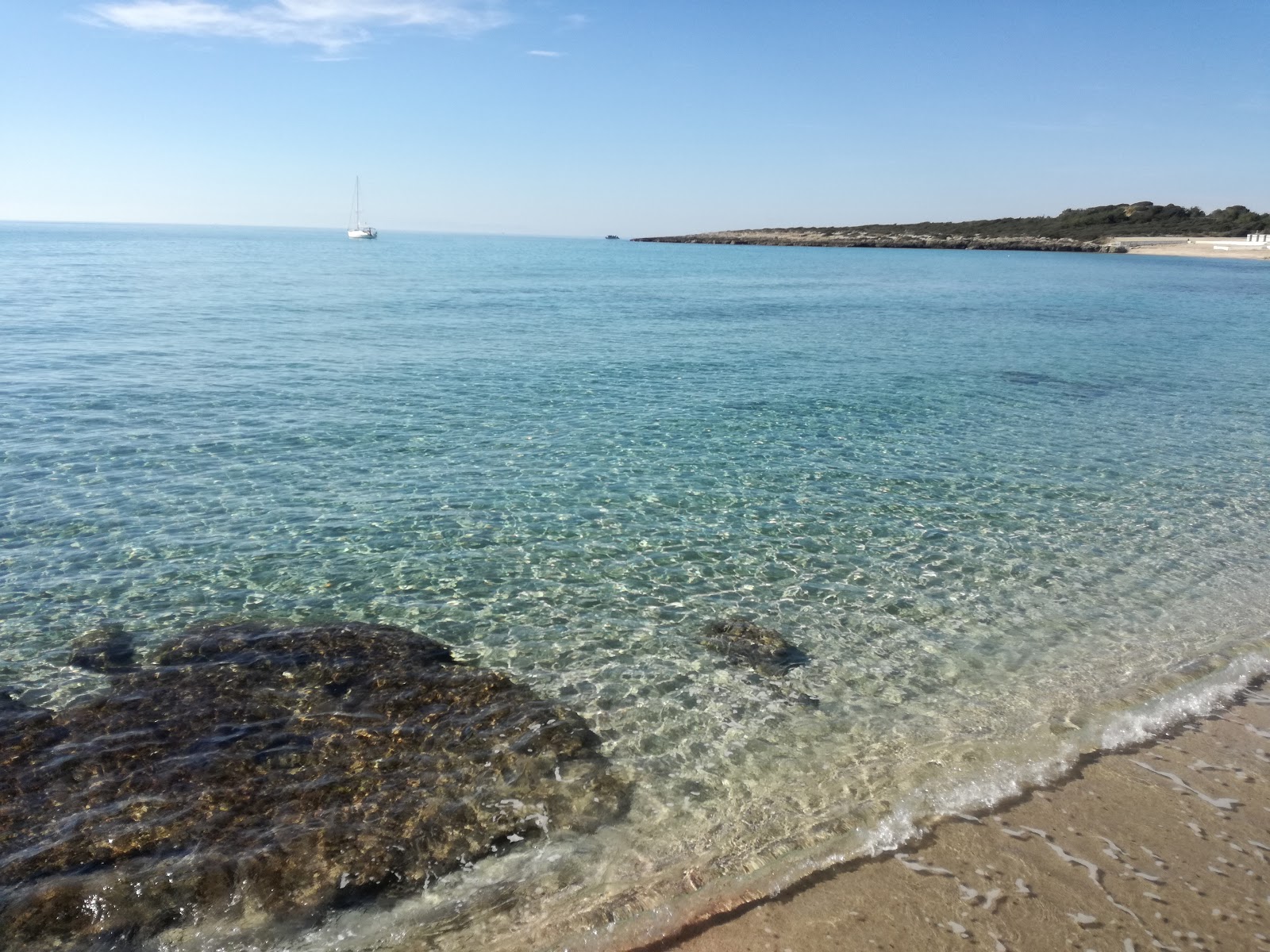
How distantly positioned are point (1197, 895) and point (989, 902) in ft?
5.00

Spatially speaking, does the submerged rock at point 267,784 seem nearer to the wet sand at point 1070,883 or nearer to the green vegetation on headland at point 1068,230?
the wet sand at point 1070,883

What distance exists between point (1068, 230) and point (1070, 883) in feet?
571

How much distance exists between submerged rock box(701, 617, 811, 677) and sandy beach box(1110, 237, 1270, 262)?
131232 millimetres

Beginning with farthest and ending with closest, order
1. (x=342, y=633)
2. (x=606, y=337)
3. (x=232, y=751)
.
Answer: (x=606, y=337), (x=342, y=633), (x=232, y=751)

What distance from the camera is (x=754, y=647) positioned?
942 centimetres

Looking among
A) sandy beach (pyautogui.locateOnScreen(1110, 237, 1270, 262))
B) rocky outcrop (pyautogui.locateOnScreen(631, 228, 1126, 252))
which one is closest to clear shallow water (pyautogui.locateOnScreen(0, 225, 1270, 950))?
sandy beach (pyautogui.locateOnScreen(1110, 237, 1270, 262))

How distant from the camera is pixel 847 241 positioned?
17362 centimetres

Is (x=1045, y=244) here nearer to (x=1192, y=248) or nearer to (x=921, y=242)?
(x=1192, y=248)

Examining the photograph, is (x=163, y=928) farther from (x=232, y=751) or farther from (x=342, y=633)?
(x=342, y=633)

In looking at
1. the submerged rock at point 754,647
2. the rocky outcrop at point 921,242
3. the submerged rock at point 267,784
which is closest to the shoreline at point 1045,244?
the rocky outcrop at point 921,242

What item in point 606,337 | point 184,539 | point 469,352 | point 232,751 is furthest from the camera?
point 606,337

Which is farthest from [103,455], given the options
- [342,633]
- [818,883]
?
[818,883]

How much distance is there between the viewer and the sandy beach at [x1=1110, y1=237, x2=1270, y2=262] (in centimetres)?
11138

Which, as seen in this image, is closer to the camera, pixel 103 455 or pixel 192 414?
pixel 103 455
